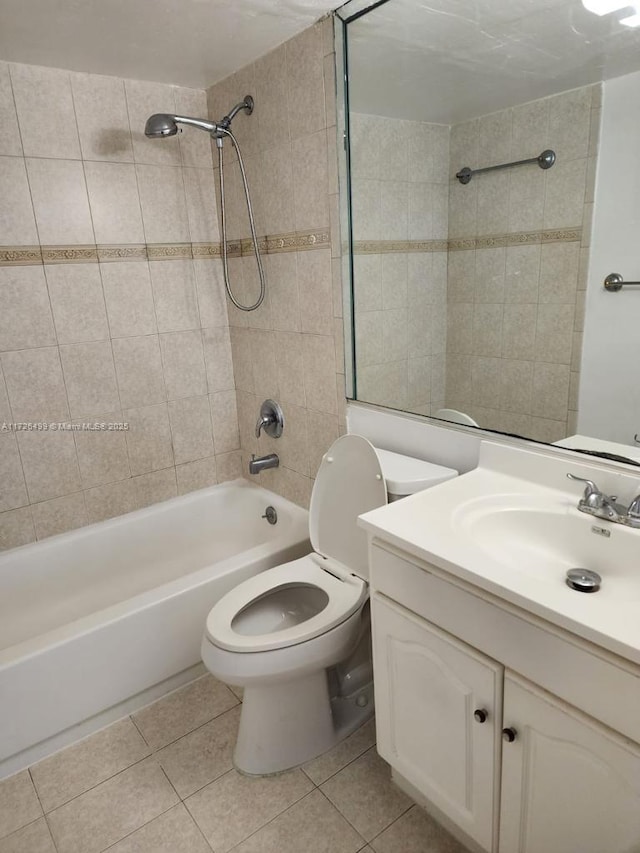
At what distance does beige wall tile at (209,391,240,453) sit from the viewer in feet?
8.60

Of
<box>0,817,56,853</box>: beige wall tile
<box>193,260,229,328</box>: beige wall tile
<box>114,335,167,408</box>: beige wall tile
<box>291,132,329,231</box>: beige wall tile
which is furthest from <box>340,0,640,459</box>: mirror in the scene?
<box>0,817,56,853</box>: beige wall tile

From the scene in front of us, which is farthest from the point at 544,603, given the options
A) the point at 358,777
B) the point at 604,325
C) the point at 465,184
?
the point at 465,184

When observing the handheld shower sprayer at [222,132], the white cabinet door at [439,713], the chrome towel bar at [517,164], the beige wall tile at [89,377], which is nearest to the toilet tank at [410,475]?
the white cabinet door at [439,713]

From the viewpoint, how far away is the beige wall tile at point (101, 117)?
2039mm

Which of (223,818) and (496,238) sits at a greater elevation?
(496,238)

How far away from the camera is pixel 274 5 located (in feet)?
5.22

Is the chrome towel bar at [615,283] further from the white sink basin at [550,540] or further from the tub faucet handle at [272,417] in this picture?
the tub faucet handle at [272,417]

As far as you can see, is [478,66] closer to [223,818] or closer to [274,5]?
[274,5]

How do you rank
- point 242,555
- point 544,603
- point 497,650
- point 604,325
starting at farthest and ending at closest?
point 242,555
point 604,325
point 497,650
point 544,603

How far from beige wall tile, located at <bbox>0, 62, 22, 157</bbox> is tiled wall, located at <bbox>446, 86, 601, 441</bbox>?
1.50m

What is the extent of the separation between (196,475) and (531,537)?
1.72m

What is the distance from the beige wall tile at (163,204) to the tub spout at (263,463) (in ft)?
3.27

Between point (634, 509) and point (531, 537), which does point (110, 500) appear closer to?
point (531, 537)

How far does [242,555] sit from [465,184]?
4.85 ft
